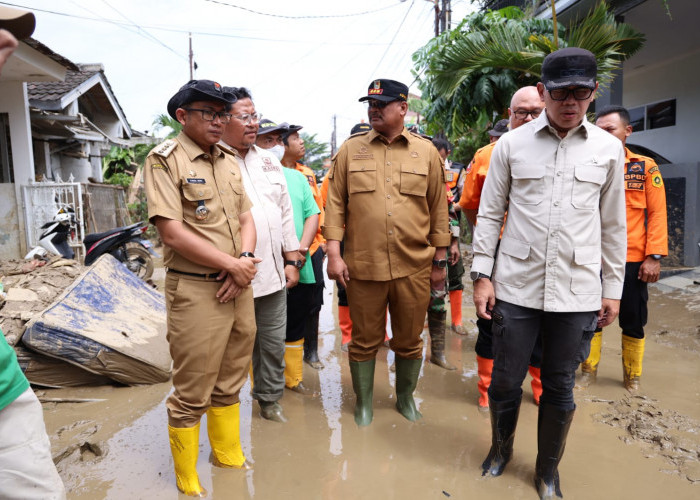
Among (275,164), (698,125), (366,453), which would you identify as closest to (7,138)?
(275,164)

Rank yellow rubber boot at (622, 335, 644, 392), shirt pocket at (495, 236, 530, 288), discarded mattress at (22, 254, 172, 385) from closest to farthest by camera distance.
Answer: shirt pocket at (495, 236, 530, 288)
discarded mattress at (22, 254, 172, 385)
yellow rubber boot at (622, 335, 644, 392)

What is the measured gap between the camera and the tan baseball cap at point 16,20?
52.0 inches

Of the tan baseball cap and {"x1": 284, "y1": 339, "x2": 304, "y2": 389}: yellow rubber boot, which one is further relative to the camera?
{"x1": 284, "y1": 339, "x2": 304, "y2": 389}: yellow rubber boot

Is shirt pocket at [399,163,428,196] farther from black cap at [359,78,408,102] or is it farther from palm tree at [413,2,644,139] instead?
palm tree at [413,2,644,139]

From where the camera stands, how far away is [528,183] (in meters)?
2.41

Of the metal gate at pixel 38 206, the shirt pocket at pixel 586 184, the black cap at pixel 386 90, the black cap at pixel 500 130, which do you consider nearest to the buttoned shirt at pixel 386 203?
the black cap at pixel 386 90

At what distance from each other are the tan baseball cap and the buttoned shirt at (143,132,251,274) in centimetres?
91

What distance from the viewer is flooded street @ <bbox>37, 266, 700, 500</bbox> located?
2.54m

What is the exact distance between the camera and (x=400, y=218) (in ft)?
10.1

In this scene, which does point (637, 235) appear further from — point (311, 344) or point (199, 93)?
point (199, 93)

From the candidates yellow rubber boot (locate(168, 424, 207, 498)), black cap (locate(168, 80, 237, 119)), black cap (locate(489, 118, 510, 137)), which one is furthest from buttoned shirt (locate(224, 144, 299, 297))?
black cap (locate(489, 118, 510, 137))

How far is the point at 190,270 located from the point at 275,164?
3.99ft

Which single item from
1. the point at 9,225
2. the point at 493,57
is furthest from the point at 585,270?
the point at 9,225

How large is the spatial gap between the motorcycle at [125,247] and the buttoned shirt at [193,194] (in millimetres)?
5138
